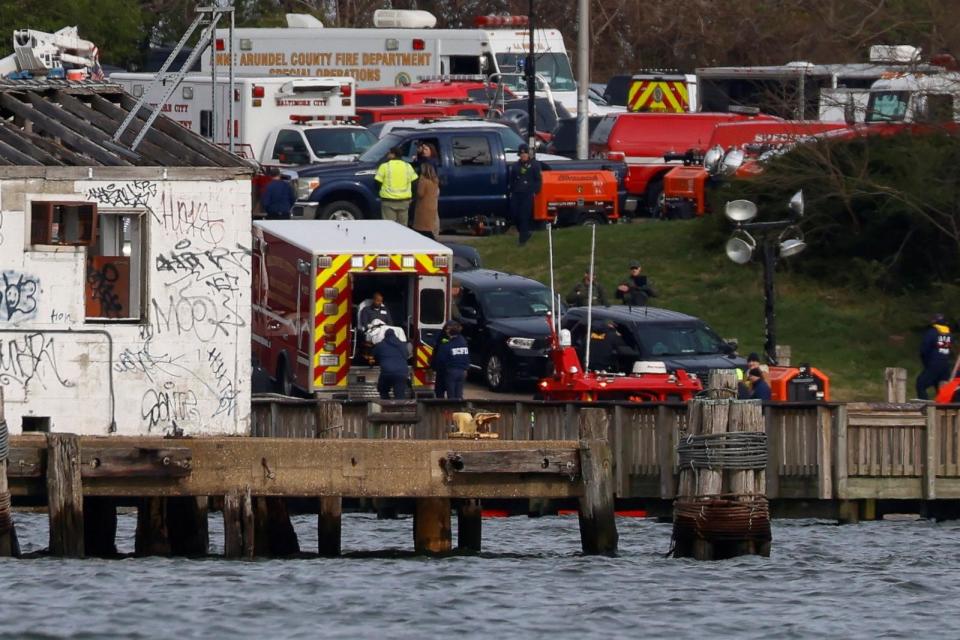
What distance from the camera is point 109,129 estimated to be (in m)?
24.4

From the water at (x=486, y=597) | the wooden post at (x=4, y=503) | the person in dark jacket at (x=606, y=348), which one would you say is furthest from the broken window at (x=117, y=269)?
the person in dark jacket at (x=606, y=348)

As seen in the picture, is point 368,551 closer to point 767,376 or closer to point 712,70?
point 767,376

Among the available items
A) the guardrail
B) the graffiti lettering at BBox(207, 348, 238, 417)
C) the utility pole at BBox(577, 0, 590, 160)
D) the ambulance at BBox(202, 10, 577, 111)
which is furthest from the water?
the ambulance at BBox(202, 10, 577, 111)

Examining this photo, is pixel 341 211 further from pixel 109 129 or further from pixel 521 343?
pixel 109 129

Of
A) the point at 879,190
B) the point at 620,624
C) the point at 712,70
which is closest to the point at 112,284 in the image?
the point at 620,624

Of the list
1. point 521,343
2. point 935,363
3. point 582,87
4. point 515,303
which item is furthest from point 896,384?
point 582,87

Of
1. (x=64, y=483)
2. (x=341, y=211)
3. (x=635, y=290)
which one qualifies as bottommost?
(x=64, y=483)

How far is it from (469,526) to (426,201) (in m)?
15.7

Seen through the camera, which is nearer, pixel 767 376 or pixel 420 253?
pixel 767 376

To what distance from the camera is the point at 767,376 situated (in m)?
29.5

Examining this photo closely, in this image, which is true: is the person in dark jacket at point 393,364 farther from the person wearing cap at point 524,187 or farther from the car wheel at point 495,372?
the person wearing cap at point 524,187

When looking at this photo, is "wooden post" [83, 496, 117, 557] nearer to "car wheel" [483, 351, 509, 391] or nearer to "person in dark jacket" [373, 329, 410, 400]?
"person in dark jacket" [373, 329, 410, 400]

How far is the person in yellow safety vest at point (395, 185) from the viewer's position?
123ft

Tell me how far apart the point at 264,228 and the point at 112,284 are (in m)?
9.37
